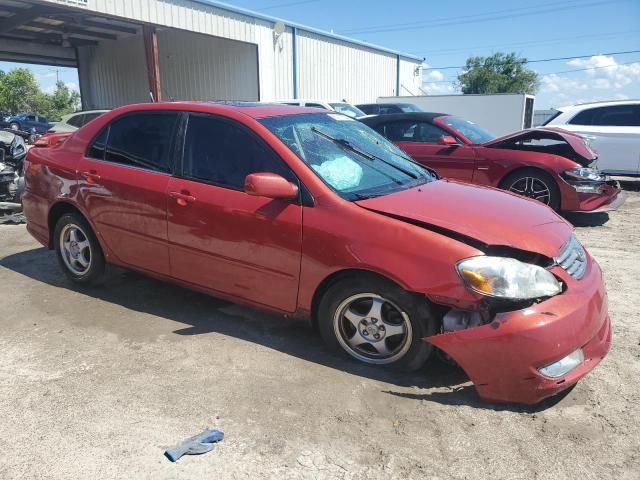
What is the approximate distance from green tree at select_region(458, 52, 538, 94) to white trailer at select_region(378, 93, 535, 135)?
43.4 meters

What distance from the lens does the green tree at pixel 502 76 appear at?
196 ft

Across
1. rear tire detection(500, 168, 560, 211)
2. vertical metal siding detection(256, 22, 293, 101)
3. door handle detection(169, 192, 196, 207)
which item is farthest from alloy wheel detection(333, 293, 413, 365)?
vertical metal siding detection(256, 22, 293, 101)

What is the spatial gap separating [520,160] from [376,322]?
509 centimetres

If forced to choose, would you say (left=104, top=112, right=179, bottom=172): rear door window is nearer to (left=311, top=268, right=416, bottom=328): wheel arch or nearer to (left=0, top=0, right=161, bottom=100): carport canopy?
(left=311, top=268, right=416, bottom=328): wheel arch

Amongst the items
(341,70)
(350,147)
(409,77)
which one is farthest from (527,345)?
(409,77)

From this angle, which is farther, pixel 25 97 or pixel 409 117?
pixel 25 97

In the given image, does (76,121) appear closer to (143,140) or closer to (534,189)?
(143,140)

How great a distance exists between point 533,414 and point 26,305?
3899 mm

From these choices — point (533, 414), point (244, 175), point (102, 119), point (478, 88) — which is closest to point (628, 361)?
point (533, 414)

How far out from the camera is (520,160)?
725 centimetres

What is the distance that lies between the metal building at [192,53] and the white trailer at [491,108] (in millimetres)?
4173

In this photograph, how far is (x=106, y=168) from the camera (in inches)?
165

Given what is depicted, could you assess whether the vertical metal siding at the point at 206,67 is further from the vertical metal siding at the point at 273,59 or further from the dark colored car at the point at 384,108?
the dark colored car at the point at 384,108

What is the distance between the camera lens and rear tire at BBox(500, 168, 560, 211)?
23.4 feet
